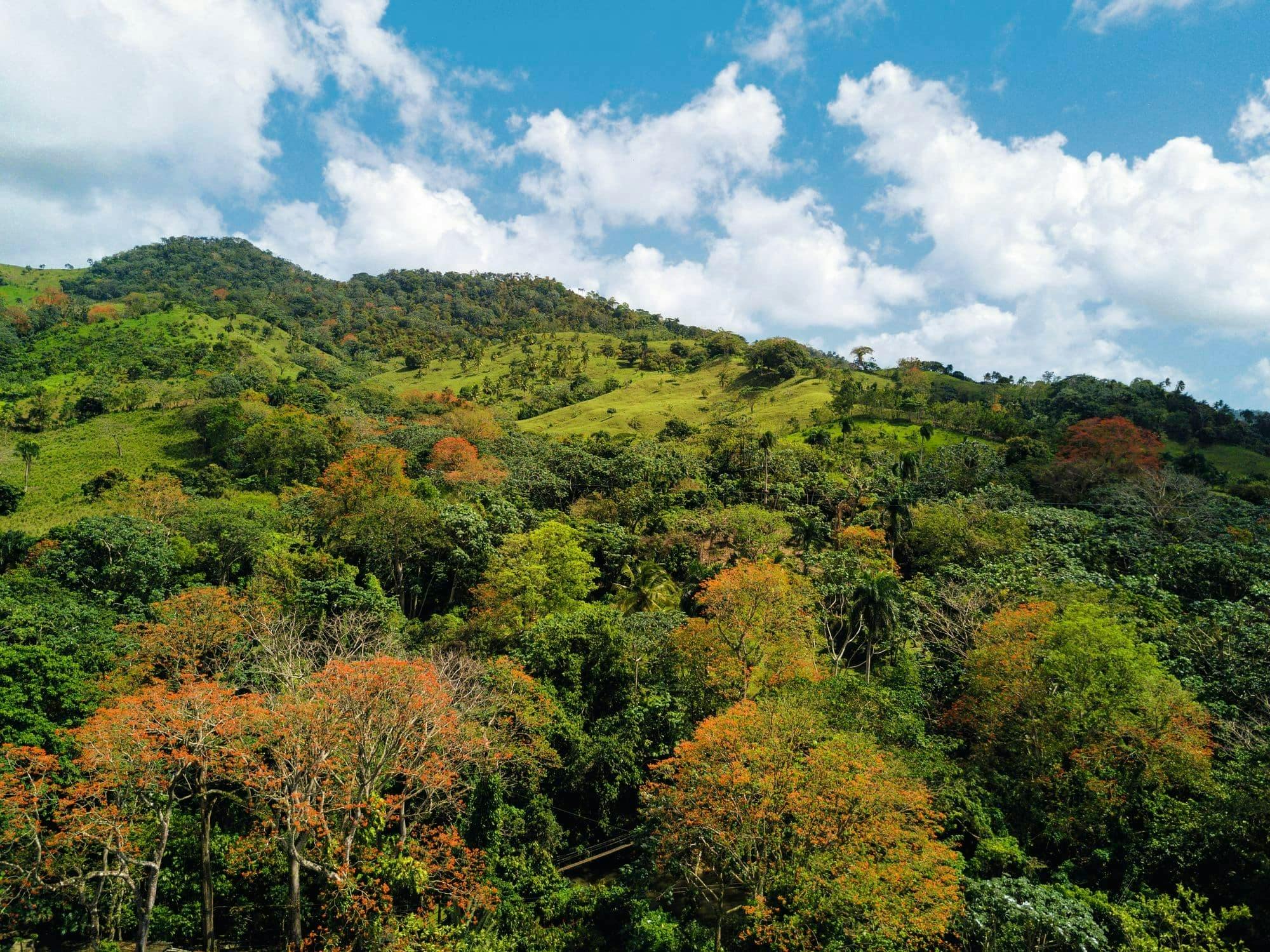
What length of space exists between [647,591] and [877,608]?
14483 millimetres

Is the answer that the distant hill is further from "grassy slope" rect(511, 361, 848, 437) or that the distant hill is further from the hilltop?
"grassy slope" rect(511, 361, 848, 437)

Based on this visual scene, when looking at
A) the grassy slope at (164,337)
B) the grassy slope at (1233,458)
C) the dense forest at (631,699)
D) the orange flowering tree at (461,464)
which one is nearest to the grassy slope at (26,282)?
the grassy slope at (164,337)

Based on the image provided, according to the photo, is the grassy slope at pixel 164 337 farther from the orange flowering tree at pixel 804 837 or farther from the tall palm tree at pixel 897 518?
the orange flowering tree at pixel 804 837

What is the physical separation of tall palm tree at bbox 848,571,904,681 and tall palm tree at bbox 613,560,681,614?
446 inches

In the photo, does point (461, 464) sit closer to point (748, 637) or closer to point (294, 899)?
point (748, 637)

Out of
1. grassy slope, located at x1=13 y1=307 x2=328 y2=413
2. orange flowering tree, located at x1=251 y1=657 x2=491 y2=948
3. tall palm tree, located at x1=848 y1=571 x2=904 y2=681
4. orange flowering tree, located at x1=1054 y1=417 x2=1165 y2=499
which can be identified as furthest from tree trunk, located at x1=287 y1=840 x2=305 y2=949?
grassy slope, located at x1=13 y1=307 x2=328 y2=413

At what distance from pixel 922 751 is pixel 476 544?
90.5 ft

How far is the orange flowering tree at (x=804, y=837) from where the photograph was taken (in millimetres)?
16656

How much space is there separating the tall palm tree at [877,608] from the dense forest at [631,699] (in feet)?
0.99

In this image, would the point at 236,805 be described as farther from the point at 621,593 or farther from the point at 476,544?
the point at 621,593

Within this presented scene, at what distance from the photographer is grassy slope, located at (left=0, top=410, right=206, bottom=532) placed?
49.9 metres

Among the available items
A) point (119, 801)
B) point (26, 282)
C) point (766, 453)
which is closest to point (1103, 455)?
point (766, 453)

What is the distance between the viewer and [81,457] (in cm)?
6359

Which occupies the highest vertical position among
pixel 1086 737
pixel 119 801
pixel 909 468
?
pixel 909 468
